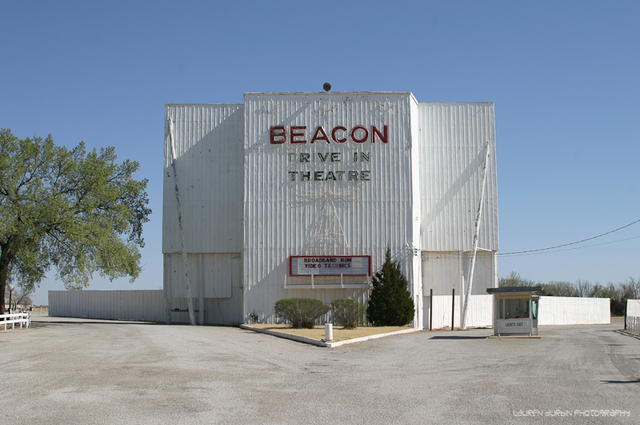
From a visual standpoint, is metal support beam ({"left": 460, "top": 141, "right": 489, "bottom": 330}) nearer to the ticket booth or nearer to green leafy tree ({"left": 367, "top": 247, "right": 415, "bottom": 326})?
green leafy tree ({"left": 367, "top": 247, "right": 415, "bottom": 326})

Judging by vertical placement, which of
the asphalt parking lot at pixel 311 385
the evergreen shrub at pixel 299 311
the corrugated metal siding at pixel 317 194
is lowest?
the evergreen shrub at pixel 299 311

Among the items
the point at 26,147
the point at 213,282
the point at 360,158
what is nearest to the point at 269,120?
the point at 360,158

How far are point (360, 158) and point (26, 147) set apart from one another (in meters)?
17.5

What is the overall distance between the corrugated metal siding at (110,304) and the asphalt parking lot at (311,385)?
23.6 m

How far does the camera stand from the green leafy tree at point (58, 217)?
3061 centimetres

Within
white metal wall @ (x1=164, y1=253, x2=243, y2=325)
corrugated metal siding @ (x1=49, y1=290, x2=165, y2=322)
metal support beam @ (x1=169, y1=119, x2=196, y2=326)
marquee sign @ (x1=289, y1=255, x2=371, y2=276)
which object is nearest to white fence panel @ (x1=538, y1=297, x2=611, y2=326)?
marquee sign @ (x1=289, y1=255, x2=371, y2=276)

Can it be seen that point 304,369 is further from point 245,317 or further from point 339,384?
point 245,317

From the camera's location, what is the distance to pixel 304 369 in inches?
562

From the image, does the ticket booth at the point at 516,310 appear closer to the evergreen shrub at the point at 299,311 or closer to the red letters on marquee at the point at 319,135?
the evergreen shrub at the point at 299,311

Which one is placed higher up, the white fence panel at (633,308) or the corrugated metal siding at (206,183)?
the corrugated metal siding at (206,183)

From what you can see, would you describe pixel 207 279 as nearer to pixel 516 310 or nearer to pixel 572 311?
pixel 516 310

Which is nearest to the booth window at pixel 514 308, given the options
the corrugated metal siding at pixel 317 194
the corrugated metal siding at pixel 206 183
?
the corrugated metal siding at pixel 317 194

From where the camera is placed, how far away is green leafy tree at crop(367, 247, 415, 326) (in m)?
31.9

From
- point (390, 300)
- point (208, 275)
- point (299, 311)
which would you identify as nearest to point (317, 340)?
point (299, 311)
